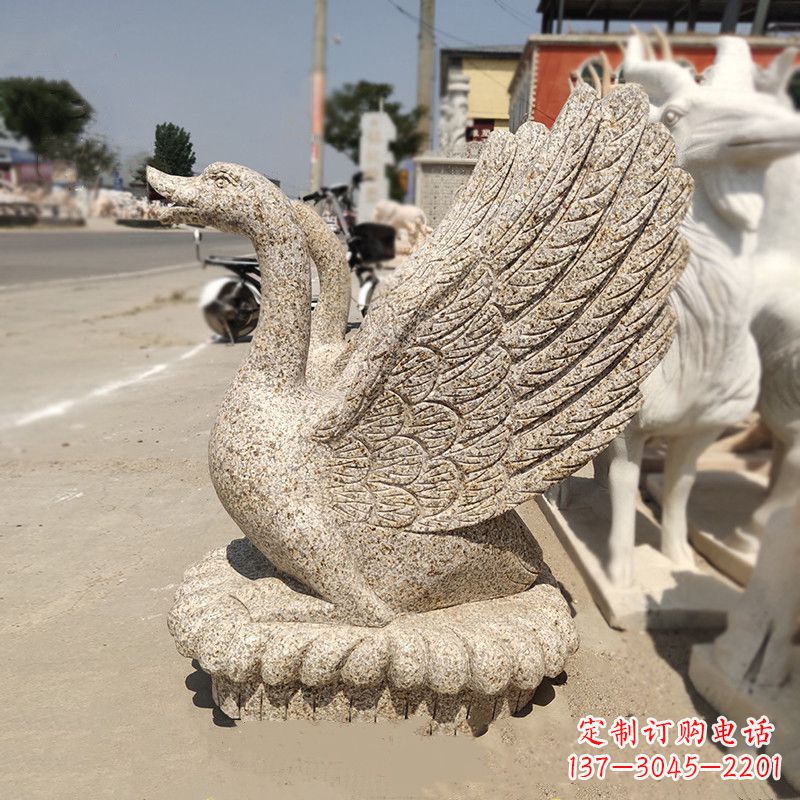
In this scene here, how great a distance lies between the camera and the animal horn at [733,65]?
51.4 inches

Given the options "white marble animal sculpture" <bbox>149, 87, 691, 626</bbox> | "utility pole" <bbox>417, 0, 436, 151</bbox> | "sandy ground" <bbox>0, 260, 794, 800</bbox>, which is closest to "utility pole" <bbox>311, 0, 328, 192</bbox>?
"utility pole" <bbox>417, 0, 436, 151</bbox>

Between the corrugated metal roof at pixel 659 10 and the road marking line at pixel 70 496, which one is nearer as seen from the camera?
the corrugated metal roof at pixel 659 10

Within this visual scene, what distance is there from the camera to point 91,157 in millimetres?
2215

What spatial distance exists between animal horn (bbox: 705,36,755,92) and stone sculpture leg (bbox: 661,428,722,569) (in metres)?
0.99

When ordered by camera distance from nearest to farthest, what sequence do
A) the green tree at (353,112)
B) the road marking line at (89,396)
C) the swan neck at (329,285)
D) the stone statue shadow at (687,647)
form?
the stone statue shadow at (687,647) < the green tree at (353,112) < the swan neck at (329,285) < the road marking line at (89,396)

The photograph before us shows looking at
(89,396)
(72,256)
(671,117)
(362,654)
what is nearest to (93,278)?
(72,256)

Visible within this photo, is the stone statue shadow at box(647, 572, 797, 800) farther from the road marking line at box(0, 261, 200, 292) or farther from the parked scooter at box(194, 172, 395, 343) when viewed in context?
the road marking line at box(0, 261, 200, 292)

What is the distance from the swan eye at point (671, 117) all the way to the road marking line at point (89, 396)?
4829mm

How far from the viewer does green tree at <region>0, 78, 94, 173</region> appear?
2.20 meters

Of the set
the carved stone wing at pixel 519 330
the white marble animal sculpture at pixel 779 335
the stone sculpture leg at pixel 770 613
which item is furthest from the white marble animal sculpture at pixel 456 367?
the stone sculpture leg at pixel 770 613

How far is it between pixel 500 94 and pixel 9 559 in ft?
10.1

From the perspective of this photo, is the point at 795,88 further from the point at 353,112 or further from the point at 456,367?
the point at 353,112

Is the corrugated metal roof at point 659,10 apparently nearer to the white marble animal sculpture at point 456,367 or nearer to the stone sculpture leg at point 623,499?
the white marble animal sculpture at point 456,367

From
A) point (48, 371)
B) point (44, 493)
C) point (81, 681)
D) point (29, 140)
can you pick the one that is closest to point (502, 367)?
point (81, 681)
